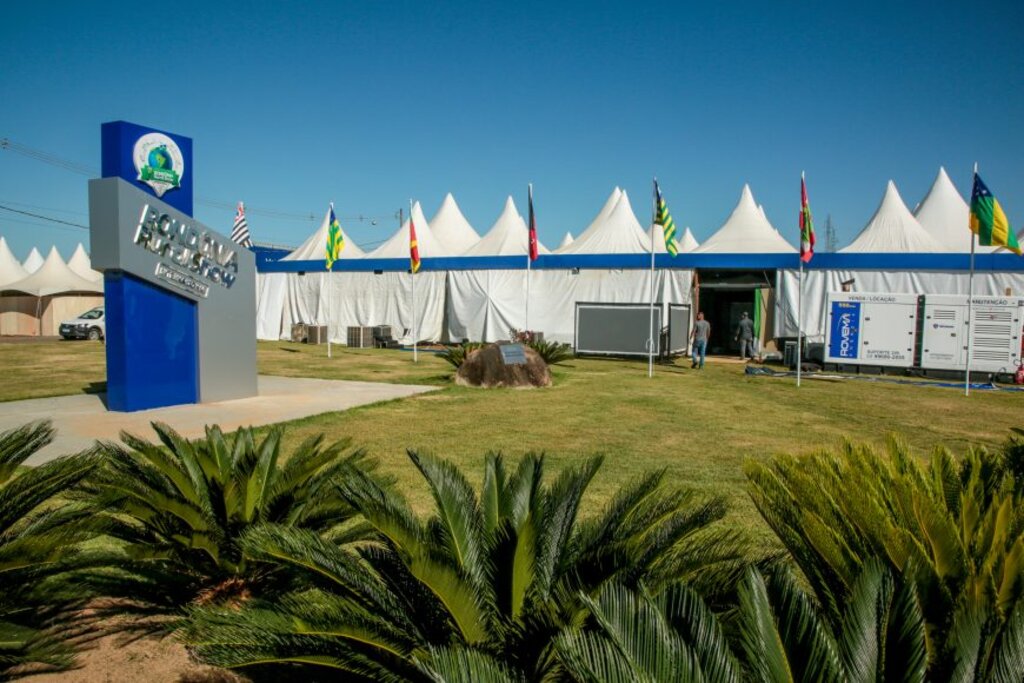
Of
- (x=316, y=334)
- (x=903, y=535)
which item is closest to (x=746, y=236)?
(x=316, y=334)

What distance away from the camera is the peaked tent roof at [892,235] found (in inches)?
920

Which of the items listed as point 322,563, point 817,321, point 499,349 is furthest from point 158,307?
point 817,321

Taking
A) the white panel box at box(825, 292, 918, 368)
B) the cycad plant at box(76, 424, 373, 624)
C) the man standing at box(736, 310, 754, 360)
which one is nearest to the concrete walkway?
the cycad plant at box(76, 424, 373, 624)

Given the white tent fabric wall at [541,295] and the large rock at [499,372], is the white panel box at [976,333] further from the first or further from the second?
the large rock at [499,372]

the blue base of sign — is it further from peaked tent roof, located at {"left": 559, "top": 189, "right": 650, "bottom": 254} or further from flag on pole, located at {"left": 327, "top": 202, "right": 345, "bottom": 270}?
peaked tent roof, located at {"left": 559, "top": 189, "right": 650, "bottom": 254}

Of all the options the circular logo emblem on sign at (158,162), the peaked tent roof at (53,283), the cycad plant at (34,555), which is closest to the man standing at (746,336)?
the circular logo emblem on sign at (158,162)

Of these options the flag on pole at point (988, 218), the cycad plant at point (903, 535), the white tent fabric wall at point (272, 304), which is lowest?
the cycad plant at point (903, 535)

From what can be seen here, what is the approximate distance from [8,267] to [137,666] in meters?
55.8

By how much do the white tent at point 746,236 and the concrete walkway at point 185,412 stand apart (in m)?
14.9

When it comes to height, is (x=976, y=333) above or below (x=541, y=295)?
below

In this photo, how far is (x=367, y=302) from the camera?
99.2ft

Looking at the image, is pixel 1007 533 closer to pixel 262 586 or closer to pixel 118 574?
pixel 262 586

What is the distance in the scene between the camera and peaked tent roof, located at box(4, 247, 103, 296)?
38.0 m

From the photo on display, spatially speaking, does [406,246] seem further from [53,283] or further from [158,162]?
[53,283]
